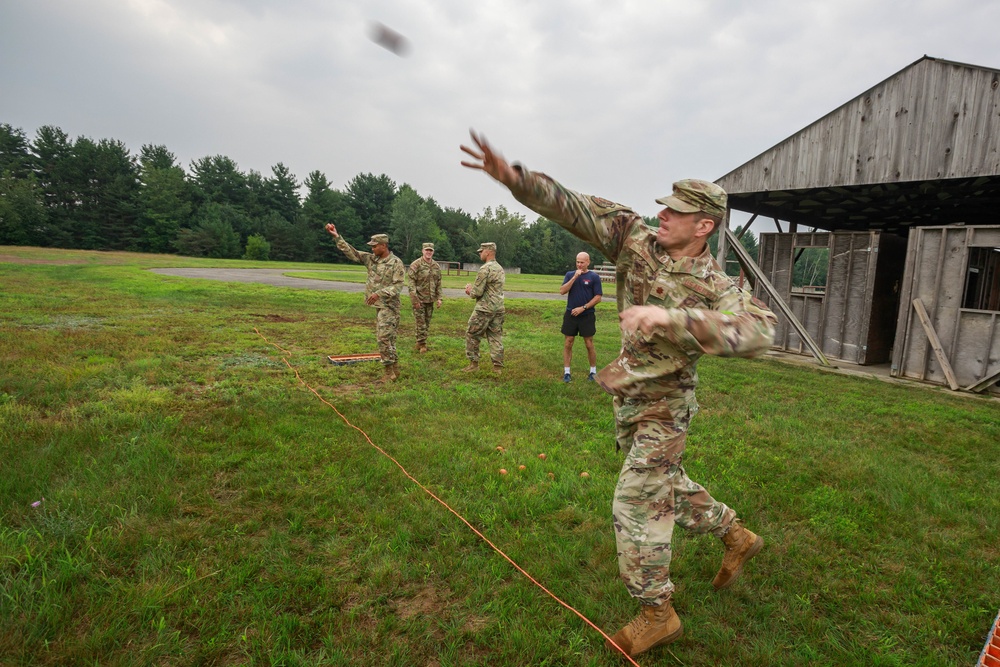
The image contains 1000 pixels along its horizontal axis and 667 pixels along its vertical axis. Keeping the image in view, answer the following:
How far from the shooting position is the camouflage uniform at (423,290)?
34.6 feet

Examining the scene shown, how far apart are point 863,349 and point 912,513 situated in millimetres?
8957

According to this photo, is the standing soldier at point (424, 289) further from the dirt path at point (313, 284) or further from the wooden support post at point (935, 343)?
the dirt path at point (313, 284)

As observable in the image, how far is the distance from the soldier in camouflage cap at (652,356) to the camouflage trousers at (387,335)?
18.9 ft

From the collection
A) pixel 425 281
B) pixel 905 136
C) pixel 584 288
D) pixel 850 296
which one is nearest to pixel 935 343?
pixel 850 296

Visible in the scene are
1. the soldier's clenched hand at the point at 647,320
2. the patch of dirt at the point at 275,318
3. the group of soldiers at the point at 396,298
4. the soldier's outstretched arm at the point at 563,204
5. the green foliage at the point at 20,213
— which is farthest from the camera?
the green foliage at the point at 20,213

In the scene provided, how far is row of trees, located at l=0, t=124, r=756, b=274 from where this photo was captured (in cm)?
5469

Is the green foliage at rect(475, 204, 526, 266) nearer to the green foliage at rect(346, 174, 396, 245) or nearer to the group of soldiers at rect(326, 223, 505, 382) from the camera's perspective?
the green foliage at rect(346, 174, 396, 245)

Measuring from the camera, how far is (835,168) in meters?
10.4

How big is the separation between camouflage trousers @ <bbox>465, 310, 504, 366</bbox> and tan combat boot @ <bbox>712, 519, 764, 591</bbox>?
5894 millimetres

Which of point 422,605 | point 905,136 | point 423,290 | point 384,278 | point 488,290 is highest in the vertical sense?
point 905,136

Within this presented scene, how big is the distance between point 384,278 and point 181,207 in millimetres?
63029

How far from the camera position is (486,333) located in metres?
9.13

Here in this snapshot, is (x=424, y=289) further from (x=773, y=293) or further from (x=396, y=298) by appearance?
(x=773, y=293)

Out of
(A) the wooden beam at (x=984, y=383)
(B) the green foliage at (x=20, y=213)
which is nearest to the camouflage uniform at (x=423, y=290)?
(A) the wooden beam at (x=984, y=383)
